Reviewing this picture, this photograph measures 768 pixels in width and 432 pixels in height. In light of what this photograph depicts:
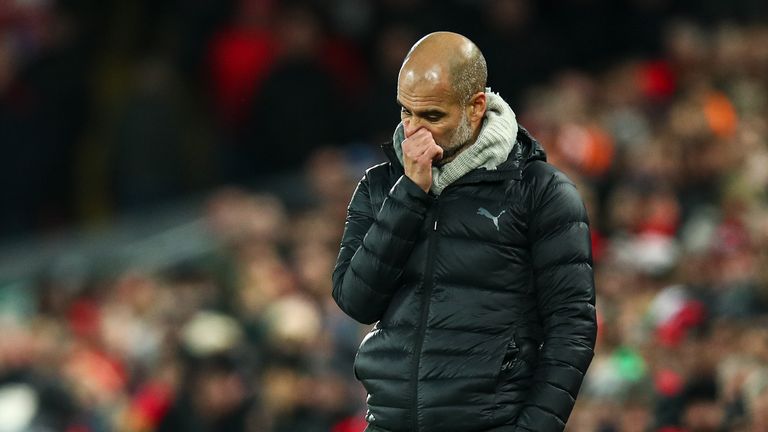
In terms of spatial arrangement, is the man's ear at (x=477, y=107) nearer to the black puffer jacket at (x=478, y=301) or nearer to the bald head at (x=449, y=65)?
the bald head at (x=449, y=65)

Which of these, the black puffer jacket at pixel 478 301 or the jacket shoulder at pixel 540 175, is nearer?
the black puffer jacket at pixel 478 301

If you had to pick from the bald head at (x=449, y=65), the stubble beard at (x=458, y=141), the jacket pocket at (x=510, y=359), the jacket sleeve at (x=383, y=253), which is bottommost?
the jacket pocket at (x=510, y=359)

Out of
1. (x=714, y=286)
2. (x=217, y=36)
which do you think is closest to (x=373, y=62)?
(x=217, y=36)

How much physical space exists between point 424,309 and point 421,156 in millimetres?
389

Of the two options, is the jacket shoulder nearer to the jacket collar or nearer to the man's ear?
the jacket collar

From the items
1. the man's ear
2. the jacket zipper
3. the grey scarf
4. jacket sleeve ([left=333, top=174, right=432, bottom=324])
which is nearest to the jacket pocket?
the jacket zipper

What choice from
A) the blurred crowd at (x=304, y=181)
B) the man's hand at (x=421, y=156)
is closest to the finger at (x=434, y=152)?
the man's hand at (x=421, y=156)

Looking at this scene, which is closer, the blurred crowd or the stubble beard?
the stubble beard

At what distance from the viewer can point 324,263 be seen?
417 inches

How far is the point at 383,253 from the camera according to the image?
411cm

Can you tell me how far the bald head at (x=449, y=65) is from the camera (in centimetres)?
409

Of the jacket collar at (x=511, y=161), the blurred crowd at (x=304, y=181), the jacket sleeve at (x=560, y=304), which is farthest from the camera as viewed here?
the blurred crowd at (x=304, y=181)

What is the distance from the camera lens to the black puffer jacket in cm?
411

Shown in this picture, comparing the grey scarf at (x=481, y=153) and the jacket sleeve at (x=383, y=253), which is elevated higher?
the grey scarf at (x=481, y=153)
